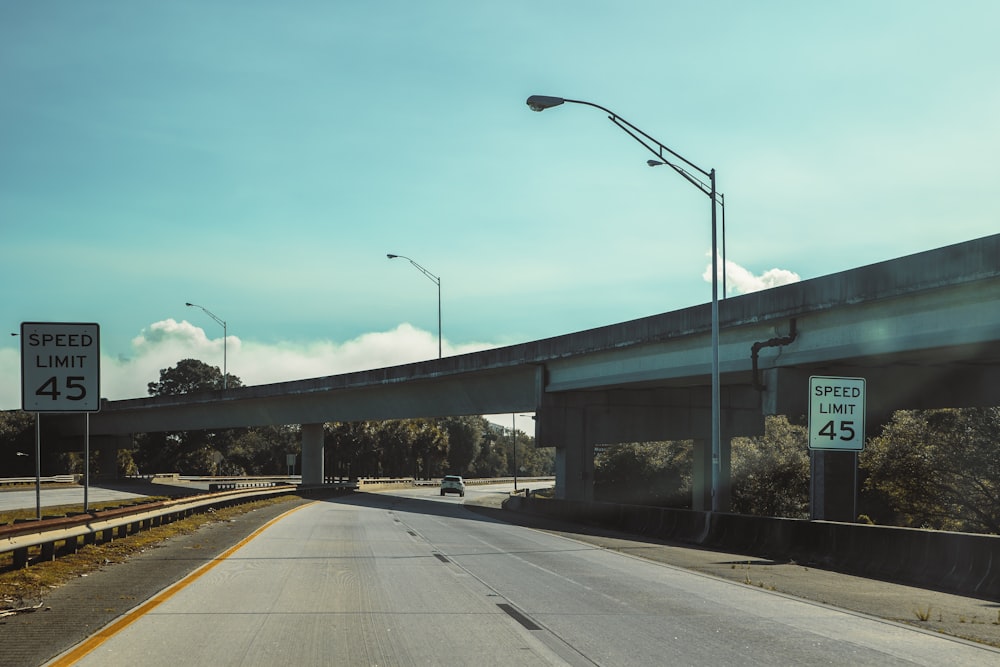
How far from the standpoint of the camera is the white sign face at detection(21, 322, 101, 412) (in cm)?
1720

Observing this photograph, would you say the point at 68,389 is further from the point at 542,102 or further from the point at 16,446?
the point at 16,446

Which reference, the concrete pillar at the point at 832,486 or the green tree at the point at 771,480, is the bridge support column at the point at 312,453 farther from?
the concrete pillar at the point at 832,486

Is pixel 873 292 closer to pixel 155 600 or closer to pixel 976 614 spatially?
pixel 976 614

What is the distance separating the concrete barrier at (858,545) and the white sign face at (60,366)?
13.8 metres

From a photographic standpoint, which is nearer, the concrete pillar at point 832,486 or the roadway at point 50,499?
the concrete pillar at point 832,486

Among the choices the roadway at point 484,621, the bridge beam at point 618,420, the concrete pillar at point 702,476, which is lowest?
the concrete pillar at point 702,476

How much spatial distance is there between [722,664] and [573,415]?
35515mm

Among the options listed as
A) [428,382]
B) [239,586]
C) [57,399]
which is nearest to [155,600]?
[239,586]

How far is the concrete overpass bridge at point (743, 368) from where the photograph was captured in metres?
22.3

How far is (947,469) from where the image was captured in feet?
157

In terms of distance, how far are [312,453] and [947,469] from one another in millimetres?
44984

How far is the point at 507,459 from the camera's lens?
199 m

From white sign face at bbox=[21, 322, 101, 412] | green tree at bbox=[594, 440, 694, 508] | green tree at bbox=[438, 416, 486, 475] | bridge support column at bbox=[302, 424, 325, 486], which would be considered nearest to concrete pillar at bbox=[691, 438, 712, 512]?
green tree at bbox=[594, 440, 694, 508]

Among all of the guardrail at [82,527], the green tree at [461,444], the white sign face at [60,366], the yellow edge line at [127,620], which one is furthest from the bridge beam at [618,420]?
the green tree at [461,444]
